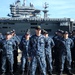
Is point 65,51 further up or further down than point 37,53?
further down

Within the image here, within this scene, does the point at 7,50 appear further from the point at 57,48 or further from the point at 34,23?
the point at 34,23

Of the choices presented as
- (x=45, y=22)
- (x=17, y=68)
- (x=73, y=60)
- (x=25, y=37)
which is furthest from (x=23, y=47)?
(x=45, y=22)

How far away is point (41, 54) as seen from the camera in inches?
255

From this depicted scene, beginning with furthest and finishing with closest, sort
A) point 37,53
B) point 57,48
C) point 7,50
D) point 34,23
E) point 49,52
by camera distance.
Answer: point 34,23
point 57,48
point 49,52
point 7,50
point 37,53

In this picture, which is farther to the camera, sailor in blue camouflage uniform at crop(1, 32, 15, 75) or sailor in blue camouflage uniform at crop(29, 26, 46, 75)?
sailor in blue camouflage uniform at crop(1, 32, 15, 75)

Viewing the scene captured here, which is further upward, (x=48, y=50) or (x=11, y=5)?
(x=11, y=5)

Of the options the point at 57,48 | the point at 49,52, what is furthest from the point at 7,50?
the point at 57,48

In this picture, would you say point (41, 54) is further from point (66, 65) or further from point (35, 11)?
point (35, 11)

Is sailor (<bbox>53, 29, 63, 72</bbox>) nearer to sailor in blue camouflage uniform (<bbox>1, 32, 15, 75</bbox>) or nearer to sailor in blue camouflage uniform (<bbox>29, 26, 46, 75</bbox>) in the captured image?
sailor in blue camouflage uniform (<bbox>1, 32, 15, 75</bbox>)

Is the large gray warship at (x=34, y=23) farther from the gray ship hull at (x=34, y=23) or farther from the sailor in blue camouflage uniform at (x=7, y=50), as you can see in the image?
the sailor in blue camouflage uniform at (x=7, y=50)

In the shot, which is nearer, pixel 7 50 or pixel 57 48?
pixel 7 50

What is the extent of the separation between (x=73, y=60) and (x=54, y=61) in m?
0.67

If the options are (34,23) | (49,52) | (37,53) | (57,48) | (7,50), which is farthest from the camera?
(34,23)

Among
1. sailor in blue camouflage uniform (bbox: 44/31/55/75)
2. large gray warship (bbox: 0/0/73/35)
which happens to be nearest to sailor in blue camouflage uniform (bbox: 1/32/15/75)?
sailor in blue camouflage uniform (bbox: 44/31/55/75)
